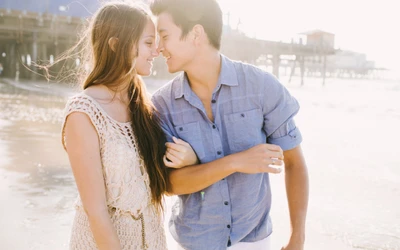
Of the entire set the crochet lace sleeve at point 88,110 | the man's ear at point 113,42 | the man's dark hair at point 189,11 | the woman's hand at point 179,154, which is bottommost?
the woman's hand at point 179,154

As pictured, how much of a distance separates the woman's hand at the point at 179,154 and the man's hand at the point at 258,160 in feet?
0.78

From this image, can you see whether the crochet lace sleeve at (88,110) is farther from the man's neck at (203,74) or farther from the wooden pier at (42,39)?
the wooden pier at (42,39)

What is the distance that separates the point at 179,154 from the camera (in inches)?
79.4

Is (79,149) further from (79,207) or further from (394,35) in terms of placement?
(394,35)

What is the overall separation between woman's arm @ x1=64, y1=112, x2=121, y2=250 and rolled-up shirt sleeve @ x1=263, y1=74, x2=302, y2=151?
889 mm

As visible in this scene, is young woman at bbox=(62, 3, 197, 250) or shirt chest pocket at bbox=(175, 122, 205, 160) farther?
shirt chest pocket at bbox=(175, 122, 205, 160)

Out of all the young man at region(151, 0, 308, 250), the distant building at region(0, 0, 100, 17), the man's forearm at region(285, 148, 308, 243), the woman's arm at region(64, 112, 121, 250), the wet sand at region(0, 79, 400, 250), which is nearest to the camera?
the woman's arm at region(64, 112, 121, 250)

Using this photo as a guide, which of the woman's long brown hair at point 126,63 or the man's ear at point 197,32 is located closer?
the woman's long brown hair at point 126,63

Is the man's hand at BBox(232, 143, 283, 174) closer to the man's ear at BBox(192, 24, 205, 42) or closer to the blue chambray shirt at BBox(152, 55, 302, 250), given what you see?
the blue chambray shirt at BBox(152, 55, 302, 250)

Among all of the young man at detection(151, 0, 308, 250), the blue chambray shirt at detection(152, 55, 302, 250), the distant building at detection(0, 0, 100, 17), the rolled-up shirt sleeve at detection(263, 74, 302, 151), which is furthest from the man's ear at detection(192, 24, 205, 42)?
the distant building at detection(0, 0, 100, 17)

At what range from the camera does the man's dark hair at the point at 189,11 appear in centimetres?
224

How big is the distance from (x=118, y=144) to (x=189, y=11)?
33.2 inches

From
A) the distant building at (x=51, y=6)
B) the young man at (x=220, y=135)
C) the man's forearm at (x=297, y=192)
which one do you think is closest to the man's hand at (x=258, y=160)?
the young man at (x=220, y=135)

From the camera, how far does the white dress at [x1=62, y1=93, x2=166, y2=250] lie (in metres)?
1.88
